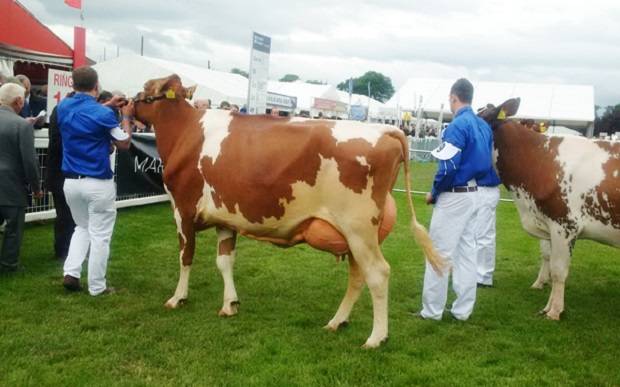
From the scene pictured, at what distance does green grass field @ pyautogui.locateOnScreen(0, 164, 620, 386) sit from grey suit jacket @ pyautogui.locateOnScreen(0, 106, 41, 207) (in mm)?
930

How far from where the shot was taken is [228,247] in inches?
228

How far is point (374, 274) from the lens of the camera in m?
4.99

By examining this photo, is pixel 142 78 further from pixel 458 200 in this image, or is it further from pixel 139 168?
pixel 458 200

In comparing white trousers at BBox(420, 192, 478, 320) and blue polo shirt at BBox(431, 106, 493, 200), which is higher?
blue polo shirt at BBox(431, 106, 493, 200)

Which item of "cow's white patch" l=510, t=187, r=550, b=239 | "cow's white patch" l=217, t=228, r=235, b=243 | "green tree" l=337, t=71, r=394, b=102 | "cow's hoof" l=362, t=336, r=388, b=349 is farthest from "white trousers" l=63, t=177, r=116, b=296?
"green tree" l=337, t=71, r=394, b=102

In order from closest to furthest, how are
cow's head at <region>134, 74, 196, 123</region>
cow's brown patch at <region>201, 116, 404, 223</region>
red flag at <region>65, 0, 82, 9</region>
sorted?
1. cow's brown patch at <region>201, 116, 404, 223</region>
2. cow's head at <region>134, 74, 196, 123</region>
3. red flag at <region>65, 0, 82, 9</region>

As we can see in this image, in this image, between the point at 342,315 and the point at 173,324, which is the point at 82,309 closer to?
the point at 173,324

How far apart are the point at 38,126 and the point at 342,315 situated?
5.36 meters

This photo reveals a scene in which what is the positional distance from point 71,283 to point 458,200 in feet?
12.7

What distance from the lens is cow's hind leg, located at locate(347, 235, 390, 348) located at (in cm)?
494

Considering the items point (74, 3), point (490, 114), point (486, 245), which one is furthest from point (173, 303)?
point (74, 3)

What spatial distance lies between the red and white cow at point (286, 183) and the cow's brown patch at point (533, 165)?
1695 millimetres

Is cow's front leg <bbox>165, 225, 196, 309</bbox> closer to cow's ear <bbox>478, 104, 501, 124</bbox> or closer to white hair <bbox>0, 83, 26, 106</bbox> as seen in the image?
white hair <bbox>0, 83, 26, 106</bbox>

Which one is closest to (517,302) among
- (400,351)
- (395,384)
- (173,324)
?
(400,351)
